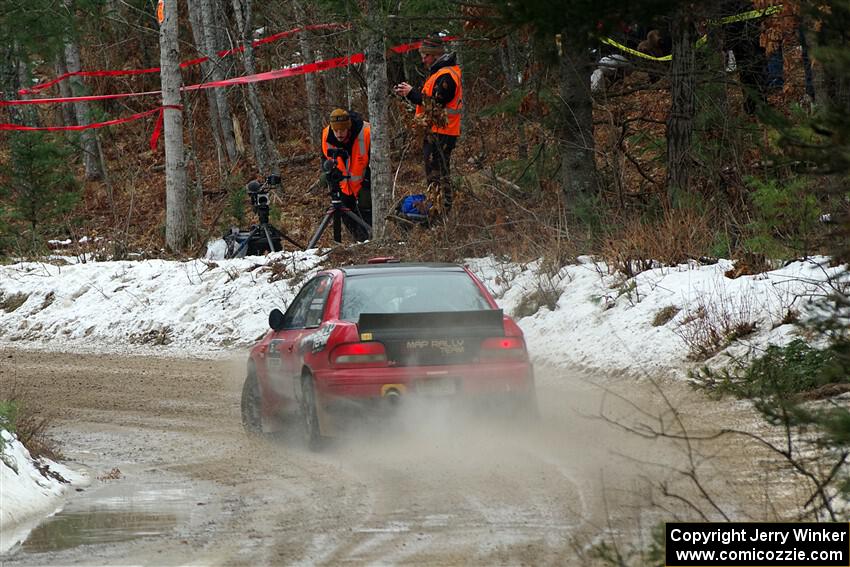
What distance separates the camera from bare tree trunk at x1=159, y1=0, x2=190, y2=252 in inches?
952

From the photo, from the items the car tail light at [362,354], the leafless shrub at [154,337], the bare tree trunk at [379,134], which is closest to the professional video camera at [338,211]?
the bare tree trunk at [379,134]

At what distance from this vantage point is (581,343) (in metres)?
14.4

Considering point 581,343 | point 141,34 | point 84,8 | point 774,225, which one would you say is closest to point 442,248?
point 581,343

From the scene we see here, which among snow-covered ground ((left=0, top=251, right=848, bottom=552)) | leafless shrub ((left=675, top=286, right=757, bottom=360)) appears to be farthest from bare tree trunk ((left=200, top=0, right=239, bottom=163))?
leafless shrub ((left=675, top=286, right=757, bottom=360))

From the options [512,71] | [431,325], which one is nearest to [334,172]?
[512,71]

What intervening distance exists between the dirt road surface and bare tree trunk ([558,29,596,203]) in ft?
17.0

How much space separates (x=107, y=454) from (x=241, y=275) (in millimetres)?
10244

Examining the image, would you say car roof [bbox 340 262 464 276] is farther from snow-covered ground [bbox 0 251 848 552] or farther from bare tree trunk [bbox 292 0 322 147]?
bare tree trunk [bbox 292 0 322 147]

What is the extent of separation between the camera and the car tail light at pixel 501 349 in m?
9.77

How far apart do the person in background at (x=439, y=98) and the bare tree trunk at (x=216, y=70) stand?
41.5ft

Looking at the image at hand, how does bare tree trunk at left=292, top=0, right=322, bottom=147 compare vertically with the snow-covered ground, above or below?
above

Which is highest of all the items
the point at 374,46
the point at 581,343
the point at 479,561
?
the point at 374,46

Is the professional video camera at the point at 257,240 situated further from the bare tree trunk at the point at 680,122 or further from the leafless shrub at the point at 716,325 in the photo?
the leafless shrub at the point at 716,325

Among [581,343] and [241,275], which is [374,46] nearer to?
[241,275]
